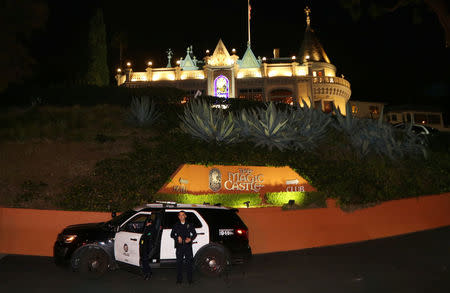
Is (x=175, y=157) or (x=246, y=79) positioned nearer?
(x=175, y=157)

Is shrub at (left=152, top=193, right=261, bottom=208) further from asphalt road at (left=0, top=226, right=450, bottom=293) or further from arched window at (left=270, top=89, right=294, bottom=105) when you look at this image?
arched window at (left=270, top=89, right=294, bottom=105)

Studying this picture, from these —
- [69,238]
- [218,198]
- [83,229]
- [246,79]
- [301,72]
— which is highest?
[301,72]

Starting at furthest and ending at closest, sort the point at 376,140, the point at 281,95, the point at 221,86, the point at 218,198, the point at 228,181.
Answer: the point at 281,95
the point at 221,86
the point at 376,140
the point at 228,181
the point at 218,198

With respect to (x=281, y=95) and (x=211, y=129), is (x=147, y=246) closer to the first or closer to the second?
(x=211, y=129)

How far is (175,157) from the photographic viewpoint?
1345cm

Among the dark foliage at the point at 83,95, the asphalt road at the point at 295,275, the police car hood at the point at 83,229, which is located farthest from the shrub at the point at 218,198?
the dark foliage at the point at 83,95

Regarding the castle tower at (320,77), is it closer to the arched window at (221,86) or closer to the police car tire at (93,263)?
the arched window at (221,86)

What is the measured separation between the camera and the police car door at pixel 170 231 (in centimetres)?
811

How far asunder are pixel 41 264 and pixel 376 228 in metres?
10.6

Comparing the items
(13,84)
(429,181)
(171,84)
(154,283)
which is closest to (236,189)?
(154,283)

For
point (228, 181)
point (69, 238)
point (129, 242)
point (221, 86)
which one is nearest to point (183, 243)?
point (129, 242)

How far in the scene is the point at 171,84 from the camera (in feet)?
166

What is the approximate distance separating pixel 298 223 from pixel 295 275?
9.89 ft

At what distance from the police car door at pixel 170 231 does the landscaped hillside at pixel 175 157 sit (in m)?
3.70
